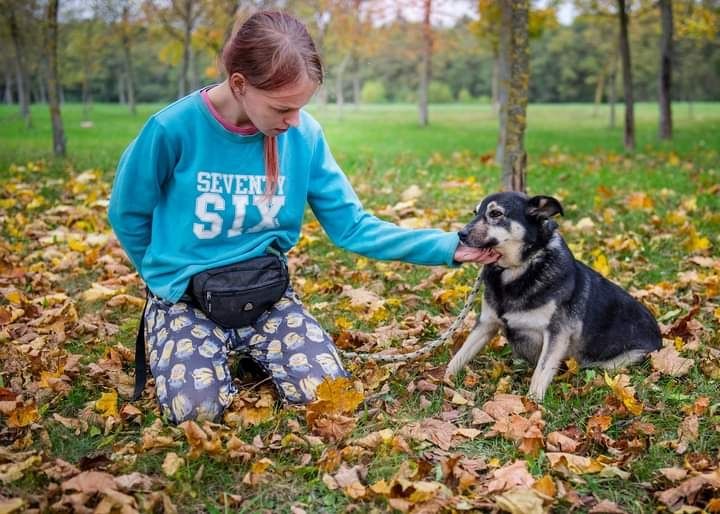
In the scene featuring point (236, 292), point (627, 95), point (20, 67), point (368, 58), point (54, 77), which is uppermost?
point (368, 58)

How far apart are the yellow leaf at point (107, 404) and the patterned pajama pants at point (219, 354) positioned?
0.22m

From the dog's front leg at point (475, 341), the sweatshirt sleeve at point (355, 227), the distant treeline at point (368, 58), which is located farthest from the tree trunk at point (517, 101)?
the distant treeline at point (368, 58)

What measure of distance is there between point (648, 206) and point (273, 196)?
18.7ft

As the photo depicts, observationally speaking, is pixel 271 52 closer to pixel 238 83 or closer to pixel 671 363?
pixel 238 83

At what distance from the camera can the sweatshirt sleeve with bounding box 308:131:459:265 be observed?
393 centimetres

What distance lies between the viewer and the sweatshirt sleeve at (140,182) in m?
3.59

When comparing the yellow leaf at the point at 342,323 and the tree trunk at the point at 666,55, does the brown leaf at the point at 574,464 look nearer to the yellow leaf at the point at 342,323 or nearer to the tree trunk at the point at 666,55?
the yellow leaf at the point at 342,323

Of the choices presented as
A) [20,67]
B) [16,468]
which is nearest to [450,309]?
[16,468]

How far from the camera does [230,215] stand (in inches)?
148

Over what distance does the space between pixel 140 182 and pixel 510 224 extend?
1943mm

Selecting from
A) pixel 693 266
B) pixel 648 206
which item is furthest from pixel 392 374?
pixel 648 206

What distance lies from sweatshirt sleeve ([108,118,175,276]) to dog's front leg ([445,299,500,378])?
6.12 ft

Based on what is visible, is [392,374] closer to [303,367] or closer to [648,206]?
[303,367]

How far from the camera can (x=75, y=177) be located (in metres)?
10.6
